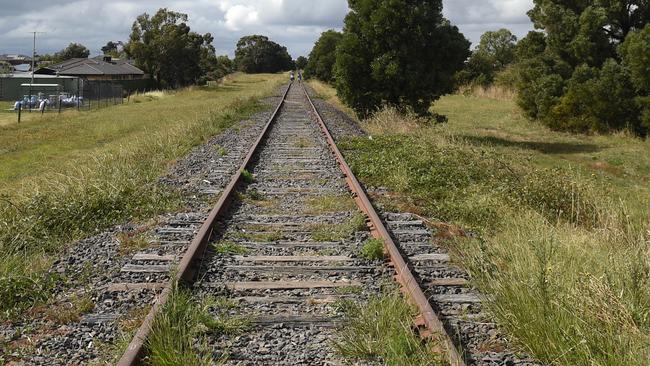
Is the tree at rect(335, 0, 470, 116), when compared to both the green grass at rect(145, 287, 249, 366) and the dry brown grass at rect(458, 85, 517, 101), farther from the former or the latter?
the dry brown grass at rect(458, 85, 517, 101)

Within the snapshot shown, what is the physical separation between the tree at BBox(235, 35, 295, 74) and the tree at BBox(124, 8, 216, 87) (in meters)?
89.7

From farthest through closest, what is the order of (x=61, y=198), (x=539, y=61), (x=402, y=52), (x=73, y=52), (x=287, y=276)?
(x=73, y=52) < (x=539, y=61) < (x=402, y=52) < (x=61, y=198) < (x=287, y=276)

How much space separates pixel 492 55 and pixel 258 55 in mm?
83879

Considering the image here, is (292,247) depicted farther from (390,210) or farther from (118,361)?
(118,361)

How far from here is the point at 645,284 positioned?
4.59 metres

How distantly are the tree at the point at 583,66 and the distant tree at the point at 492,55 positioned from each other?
33097mm

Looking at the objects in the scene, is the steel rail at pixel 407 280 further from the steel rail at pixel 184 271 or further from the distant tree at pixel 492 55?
the distant tree at pixel 492 55

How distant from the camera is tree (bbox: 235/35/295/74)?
155 m

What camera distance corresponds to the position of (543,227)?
647cm

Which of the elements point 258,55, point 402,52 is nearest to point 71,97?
point 402,52

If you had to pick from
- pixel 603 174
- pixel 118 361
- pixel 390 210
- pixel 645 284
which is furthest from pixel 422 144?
pixel 118 361

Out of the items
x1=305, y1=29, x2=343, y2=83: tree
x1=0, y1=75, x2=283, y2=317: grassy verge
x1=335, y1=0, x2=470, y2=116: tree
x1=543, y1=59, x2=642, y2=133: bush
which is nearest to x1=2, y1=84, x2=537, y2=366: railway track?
x1=0, y1=75, x2=283, y2=317: grassy verge

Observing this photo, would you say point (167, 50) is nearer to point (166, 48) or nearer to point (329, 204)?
point (166, 48)

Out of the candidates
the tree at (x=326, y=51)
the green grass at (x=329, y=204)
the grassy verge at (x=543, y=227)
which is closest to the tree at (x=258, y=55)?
the tree at (x=326, y=51)
